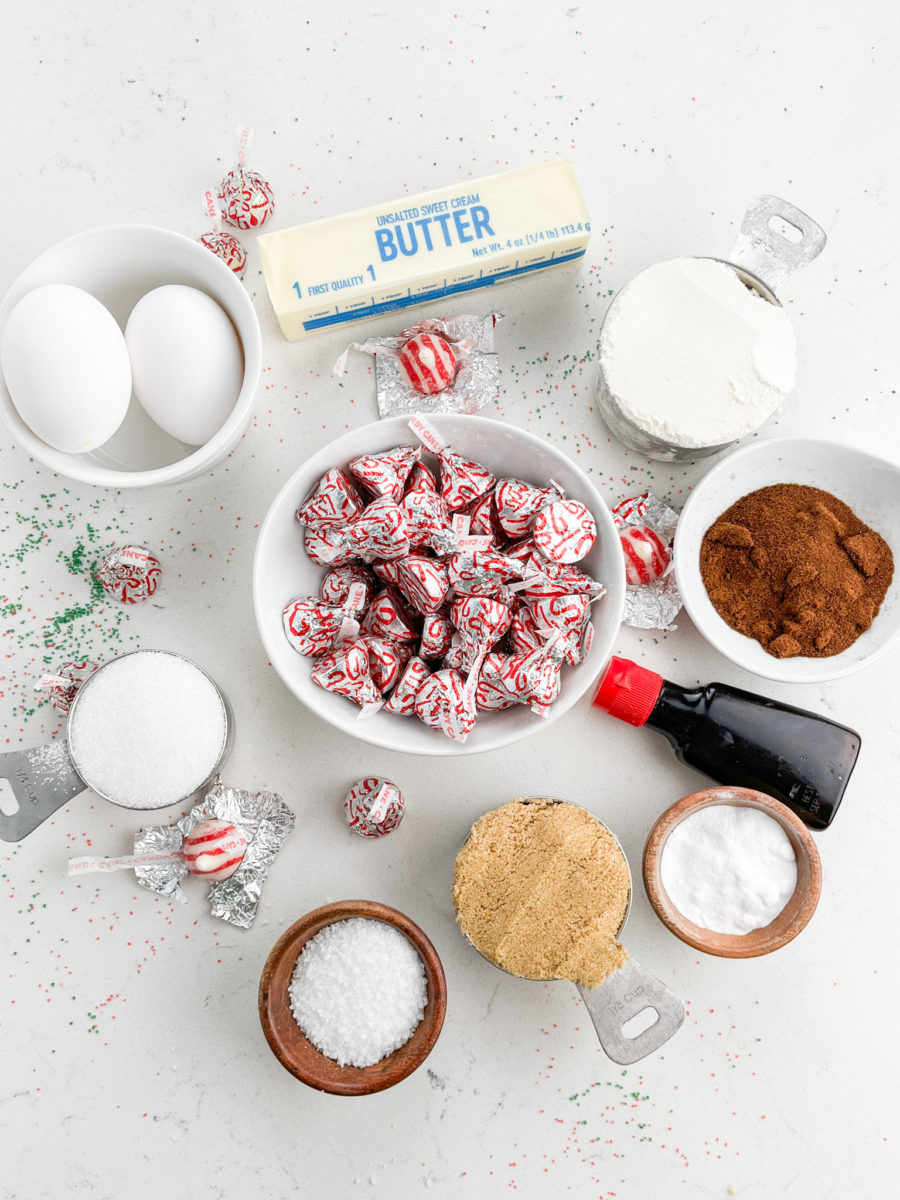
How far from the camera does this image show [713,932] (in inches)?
39.0

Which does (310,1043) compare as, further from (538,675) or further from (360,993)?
(538,675)

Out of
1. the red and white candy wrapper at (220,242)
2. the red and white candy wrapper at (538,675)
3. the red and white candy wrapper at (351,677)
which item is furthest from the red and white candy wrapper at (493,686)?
the red and white candy wrapper at (220,242)

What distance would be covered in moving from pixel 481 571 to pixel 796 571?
0.37 m

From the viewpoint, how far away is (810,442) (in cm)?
99

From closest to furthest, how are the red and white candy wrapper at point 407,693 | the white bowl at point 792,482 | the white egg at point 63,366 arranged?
the white egg at point 63,366
the red and white candy wrapper at point 407,693
the white bowl at point 792,482

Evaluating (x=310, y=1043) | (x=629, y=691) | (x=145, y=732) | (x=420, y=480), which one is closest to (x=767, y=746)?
(x=629, y=691)

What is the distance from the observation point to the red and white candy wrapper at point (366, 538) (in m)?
0.87

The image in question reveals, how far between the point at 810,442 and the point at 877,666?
32cm

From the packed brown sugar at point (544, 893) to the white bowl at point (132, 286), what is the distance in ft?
1.71

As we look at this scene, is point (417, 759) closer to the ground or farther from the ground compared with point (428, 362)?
closer to the ground

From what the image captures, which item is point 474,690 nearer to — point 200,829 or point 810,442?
point 200,829

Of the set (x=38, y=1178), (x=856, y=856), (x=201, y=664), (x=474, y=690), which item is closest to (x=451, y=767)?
(x=474, y=690)

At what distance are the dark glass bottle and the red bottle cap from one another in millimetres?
27

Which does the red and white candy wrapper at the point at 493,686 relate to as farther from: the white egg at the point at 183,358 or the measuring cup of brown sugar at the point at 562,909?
the white egg at the point at 183,358
